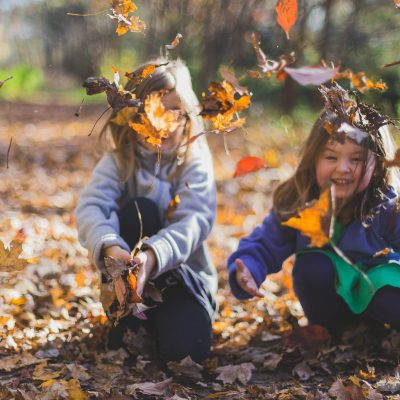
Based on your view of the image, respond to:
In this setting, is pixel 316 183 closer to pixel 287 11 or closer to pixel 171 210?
pixel 171 210

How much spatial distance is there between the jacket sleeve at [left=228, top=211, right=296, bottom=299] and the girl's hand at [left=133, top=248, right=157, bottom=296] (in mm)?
404

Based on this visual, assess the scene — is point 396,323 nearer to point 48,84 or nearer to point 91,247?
point 91,247

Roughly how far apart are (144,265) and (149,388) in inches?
15.7

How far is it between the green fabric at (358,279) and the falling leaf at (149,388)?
2.43ft

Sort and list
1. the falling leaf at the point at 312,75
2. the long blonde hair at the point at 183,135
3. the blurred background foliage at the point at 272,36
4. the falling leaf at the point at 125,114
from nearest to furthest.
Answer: the falling leaf at the point at 312,75, the falling leaf at the point at 125,114, the long blonde hair at the point at 183,135, the blurred background foliage at the point at 272,36

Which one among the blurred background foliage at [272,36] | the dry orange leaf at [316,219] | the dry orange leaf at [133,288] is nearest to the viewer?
the dry orange leaf at [316,219]

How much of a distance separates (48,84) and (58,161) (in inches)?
660

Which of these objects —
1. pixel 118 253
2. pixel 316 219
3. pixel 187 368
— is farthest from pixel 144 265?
pixel 316 219

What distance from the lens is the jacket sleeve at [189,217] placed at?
209 centimetres

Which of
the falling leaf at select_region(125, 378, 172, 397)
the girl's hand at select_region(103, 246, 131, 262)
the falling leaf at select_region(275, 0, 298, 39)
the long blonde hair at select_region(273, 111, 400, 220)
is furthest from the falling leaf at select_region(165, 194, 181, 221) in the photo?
the falling leaf at select_region(275, 0, 298, 39)

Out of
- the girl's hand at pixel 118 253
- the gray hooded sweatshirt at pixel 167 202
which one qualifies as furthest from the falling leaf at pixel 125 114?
the girl's hand at pixel 118 253

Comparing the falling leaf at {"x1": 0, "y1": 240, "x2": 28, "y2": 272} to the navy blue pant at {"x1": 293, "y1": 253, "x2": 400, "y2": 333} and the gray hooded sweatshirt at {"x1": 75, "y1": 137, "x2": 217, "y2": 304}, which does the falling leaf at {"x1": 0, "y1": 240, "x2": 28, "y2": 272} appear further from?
the navy blue pant at {"x1": 293, "y1": 253, "x2": 400, "y2": 333}

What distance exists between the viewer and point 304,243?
2344 mm

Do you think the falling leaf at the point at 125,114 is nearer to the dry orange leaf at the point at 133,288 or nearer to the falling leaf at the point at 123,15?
the falling leaf at the point at 123,15
